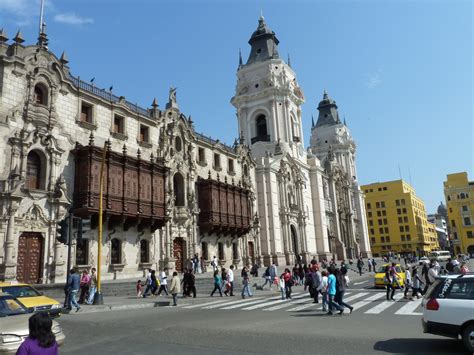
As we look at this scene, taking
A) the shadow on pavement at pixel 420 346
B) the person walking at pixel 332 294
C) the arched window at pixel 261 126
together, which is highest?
the arched window at pixel 261 126

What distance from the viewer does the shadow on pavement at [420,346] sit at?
7937 millimetres

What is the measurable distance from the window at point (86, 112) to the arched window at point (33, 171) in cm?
472

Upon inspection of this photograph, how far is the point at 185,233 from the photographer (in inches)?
1304

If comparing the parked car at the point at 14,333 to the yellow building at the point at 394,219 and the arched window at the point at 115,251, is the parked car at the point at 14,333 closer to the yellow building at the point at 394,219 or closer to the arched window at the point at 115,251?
the arched window at the point at 115,251

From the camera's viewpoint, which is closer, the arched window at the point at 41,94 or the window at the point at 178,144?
the arched window at the point at 41,94

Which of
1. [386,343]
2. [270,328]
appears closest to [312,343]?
[386,343]

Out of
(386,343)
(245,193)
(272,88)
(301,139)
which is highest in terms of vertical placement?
(272,88)

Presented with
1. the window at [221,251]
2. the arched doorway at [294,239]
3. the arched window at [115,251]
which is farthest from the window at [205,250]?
the arched doorway at [294,239]

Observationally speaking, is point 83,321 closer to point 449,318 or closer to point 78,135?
point 449,318

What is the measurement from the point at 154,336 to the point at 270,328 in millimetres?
3234

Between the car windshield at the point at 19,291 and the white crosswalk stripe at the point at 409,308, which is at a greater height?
the car windshield at the point at 19,291

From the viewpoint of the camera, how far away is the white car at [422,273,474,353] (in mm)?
7691

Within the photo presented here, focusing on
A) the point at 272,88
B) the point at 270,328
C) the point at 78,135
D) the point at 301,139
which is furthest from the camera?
the point at 301,139

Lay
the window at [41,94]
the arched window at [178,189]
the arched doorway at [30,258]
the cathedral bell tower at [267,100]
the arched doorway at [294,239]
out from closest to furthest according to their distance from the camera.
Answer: the arched doorway at [30,258] < the window at [41,94] < the arched window at [178,189] < the arched doorway at [294,239] < the cathedral bell tower at [267,100]
